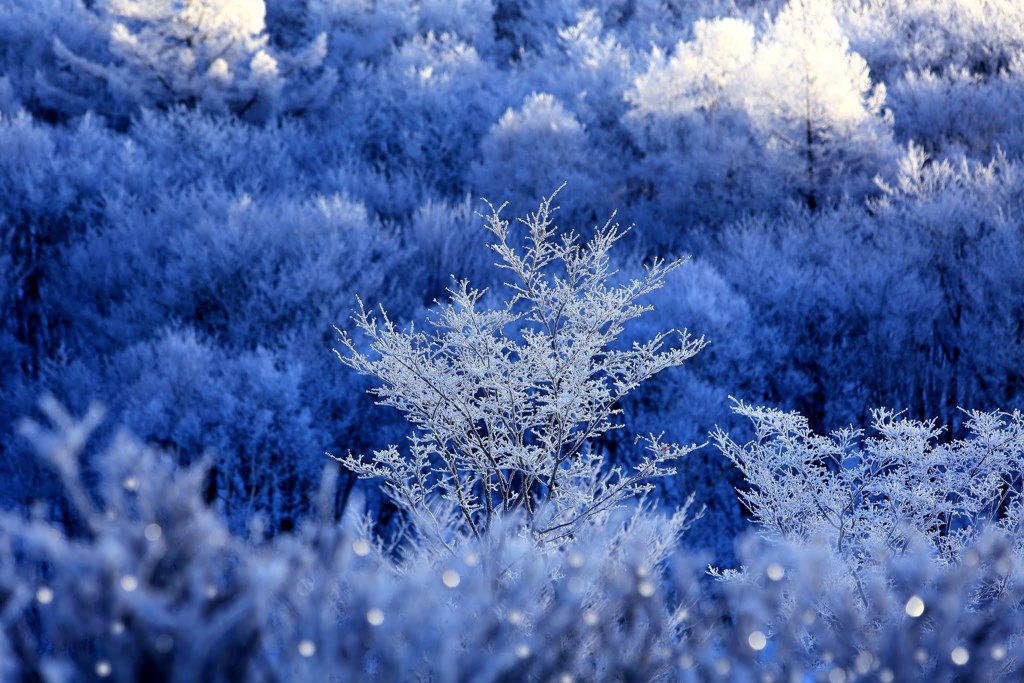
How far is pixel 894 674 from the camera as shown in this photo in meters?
3.71

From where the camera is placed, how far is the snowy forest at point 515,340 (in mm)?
3826

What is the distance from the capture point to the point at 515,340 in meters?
19.1

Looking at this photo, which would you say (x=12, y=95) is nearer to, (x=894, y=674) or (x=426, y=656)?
(x=426, y=656)

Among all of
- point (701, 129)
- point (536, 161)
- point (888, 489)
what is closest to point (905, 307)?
point (701, 129)

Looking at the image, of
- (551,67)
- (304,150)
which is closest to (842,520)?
(304,150)

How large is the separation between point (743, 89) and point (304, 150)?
1282 cm

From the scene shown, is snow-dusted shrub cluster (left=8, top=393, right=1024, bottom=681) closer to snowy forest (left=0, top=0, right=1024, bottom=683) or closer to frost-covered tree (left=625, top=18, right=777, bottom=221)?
snowy forest (left=0, top=0, right=1024, bottom=683)

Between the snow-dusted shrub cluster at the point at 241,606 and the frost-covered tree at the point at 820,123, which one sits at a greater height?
the snow-dusted shrub cluster at the point at 241,606

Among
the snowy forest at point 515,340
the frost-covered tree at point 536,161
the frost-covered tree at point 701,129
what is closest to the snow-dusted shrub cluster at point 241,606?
the snowy forest at point 515,340

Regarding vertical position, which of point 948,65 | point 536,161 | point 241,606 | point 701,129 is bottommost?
point 536,161

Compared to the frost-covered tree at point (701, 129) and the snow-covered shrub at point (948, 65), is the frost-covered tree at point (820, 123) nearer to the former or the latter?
the frost-covered tree at point (701, 129)

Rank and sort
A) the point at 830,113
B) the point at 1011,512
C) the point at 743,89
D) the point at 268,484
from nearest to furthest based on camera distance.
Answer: the point at 1011,512
the point at 268,484
the point at 830,113
the point at 743,89

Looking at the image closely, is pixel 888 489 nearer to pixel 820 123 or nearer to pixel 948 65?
pixel 820 123

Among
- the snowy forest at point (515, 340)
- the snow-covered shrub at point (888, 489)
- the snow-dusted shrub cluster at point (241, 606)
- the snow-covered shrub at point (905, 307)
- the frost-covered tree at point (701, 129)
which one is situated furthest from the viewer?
the frost-covered tree at point (701, 129)
